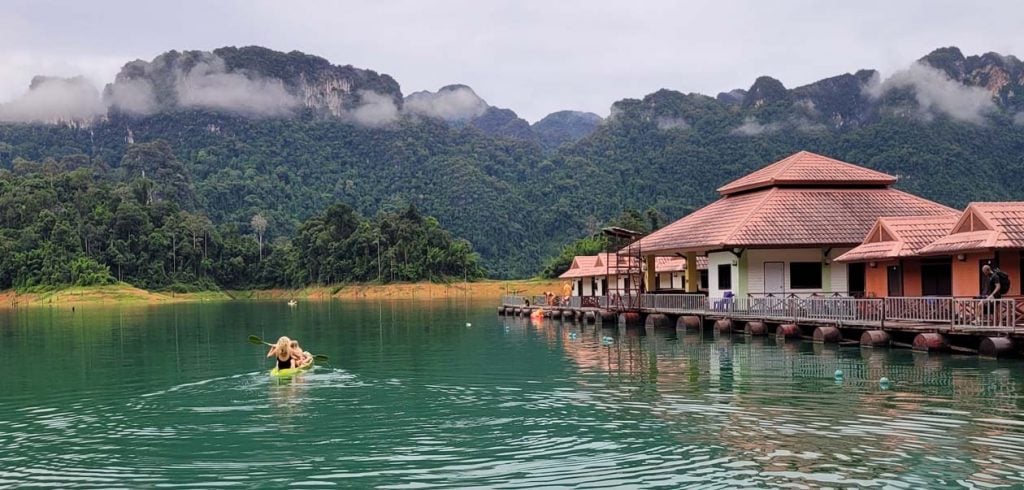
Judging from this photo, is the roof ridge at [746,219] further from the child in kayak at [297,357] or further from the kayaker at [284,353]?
the kayaker at [284,353]

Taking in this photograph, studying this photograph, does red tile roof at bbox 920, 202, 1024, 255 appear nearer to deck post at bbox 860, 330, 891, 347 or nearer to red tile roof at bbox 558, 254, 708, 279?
deck post at bbox 860, 330, 891, 347

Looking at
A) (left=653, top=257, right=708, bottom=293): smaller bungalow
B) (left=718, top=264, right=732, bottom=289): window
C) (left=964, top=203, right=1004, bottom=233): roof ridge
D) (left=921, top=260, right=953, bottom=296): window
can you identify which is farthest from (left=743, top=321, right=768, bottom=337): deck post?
(left=653, top=257, right=708, bottom=293): smaller bungalow

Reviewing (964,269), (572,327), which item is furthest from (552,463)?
(572,327)

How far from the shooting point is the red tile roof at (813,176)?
43344mm

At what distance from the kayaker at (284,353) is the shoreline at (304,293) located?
236 ft

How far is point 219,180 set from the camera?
172 metres

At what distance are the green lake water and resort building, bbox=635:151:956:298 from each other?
6492 mm

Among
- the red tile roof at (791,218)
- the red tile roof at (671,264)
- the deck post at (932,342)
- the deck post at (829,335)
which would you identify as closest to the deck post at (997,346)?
the deck post at (932,342)

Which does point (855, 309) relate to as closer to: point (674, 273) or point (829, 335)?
point (829, 335)

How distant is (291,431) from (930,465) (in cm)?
1046

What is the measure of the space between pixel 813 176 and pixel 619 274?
49.6 ft

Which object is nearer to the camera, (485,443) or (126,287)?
(485,443)

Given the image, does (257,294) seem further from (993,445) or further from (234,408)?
(993,445)

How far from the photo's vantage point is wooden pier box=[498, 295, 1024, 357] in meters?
24.9
